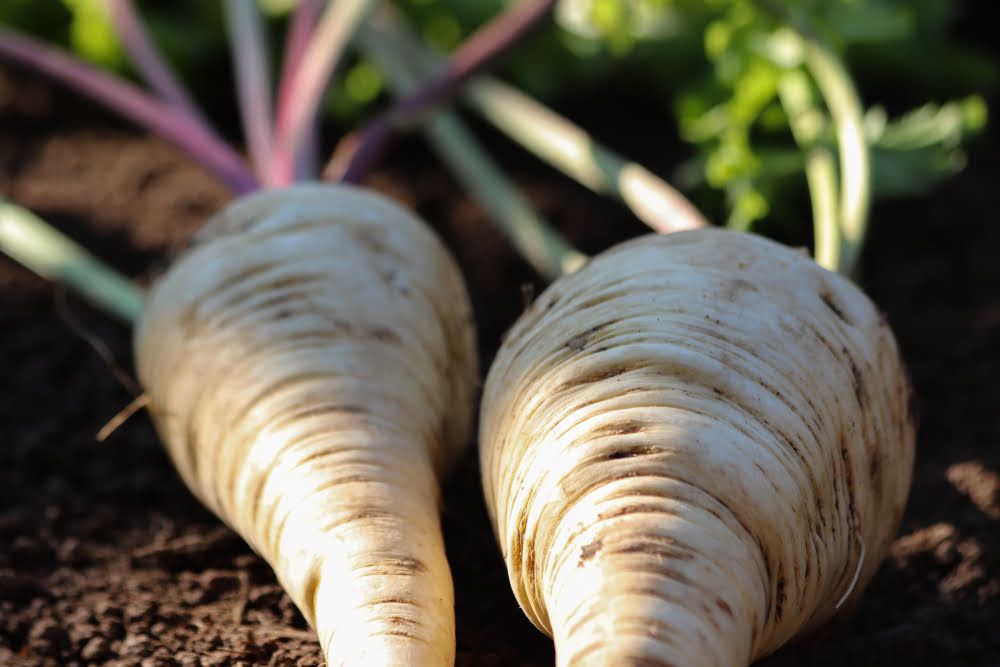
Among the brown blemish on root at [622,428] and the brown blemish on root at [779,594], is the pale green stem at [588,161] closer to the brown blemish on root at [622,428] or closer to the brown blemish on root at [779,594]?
the brown blemish on root at [622,428]

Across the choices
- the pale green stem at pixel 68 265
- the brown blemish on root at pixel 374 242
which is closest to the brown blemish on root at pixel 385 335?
the brown blemish on root at pixel 374 242

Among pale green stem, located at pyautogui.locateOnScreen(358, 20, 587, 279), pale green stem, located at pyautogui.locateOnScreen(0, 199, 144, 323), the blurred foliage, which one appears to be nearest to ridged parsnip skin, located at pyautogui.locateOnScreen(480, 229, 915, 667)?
pale green stem, located at pyautogui.locateOnScreen(358, 20, 587, 279)

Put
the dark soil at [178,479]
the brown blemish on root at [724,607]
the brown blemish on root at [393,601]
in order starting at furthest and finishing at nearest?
the dark soil at [178,479], the brown blemish on root at [393,601], the brown blemish on root at [724,607]

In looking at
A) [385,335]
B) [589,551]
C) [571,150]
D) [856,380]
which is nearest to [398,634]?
[589,551]

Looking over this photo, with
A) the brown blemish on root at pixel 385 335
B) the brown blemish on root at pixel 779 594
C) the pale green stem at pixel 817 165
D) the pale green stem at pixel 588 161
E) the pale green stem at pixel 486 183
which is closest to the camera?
the brown blemish on root at pixel 779 594

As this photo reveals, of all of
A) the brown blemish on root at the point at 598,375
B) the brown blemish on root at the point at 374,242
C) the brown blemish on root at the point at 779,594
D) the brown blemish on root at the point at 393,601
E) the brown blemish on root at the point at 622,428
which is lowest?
the brown blemish on root at the point at 779,594

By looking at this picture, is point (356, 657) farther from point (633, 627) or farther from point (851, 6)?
point (851, 6)

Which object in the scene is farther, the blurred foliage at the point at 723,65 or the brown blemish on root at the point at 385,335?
the blurred foliage at the point at 723,65
